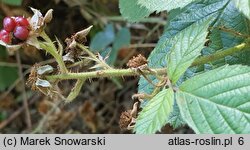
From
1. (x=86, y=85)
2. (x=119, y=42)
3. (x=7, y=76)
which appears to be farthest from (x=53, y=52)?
(x=86, y=85)

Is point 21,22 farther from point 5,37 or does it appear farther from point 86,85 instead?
point 86,85

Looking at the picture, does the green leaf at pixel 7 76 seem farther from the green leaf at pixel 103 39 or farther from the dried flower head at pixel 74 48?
the dried flower head at pixel 74 48

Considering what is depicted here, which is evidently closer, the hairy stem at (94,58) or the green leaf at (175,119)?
the hairy stem at (94,58)

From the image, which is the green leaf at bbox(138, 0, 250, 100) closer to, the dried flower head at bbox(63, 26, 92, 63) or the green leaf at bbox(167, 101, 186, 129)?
the green leaf at bbox(167, 101, 186, 129)

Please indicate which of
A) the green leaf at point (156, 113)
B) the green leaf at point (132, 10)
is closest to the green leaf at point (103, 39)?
the green leaf at point (132, 10)

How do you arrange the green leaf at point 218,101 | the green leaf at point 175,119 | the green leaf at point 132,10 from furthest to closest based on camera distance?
the green leaf at point 132,10 < the green leaf at point 175,119 < the green leaf at point 218,101

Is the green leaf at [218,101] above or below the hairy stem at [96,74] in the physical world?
below

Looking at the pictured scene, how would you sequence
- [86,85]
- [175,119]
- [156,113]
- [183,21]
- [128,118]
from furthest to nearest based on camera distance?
[86,85], [183,21], [175,119], [128,118], [156,113]
